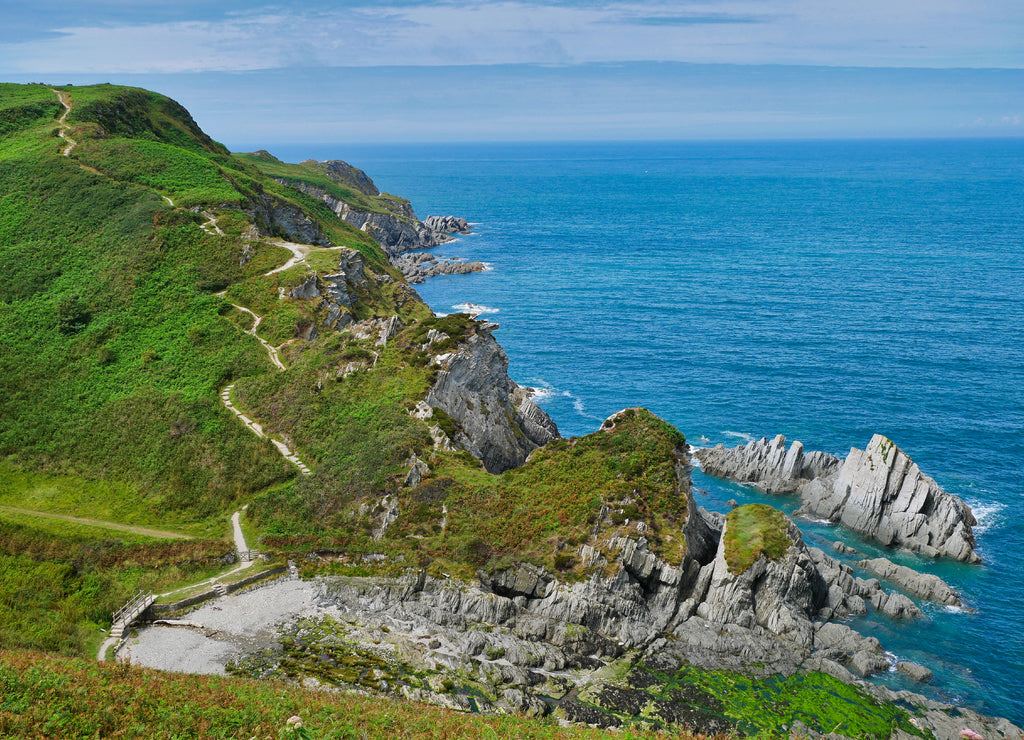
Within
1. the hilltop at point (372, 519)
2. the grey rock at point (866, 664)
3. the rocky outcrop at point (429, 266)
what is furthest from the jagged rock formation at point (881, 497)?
the rocky outcrop at point (429, 266)

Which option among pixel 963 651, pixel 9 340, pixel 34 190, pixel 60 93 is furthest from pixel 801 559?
pixel 60 93

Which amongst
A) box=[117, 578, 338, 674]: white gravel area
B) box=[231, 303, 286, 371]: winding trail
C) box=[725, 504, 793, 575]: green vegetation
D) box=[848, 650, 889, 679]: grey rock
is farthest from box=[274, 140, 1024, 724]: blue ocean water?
box=[117, 578, 338, 674]: white gravel area

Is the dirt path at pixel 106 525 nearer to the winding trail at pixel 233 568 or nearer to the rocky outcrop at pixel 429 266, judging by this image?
the winding trail at pixel 233 568

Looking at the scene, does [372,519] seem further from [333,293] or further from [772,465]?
[772,465]

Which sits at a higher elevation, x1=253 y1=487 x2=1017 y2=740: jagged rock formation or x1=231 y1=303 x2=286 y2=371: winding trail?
x1=231 y1=303 x2=286 y2=371: winding trail

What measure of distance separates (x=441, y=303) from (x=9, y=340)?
79.7m

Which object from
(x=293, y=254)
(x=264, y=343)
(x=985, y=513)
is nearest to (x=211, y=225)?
(x=293, y=254)

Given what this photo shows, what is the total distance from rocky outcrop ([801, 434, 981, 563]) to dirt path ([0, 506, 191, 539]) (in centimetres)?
5778

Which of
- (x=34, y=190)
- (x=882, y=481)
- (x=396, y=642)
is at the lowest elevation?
(x=396, y=642)

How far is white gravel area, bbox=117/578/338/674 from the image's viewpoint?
39.6 m

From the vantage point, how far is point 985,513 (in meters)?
64.6

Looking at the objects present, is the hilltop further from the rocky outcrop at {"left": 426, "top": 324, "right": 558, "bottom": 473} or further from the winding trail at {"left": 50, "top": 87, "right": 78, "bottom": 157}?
the winding trail at {"left": 50, "top": 87, "right": 78, "bottom": 157}

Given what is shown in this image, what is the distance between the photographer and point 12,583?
4288 centimetres

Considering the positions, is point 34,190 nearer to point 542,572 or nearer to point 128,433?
point 128,433
